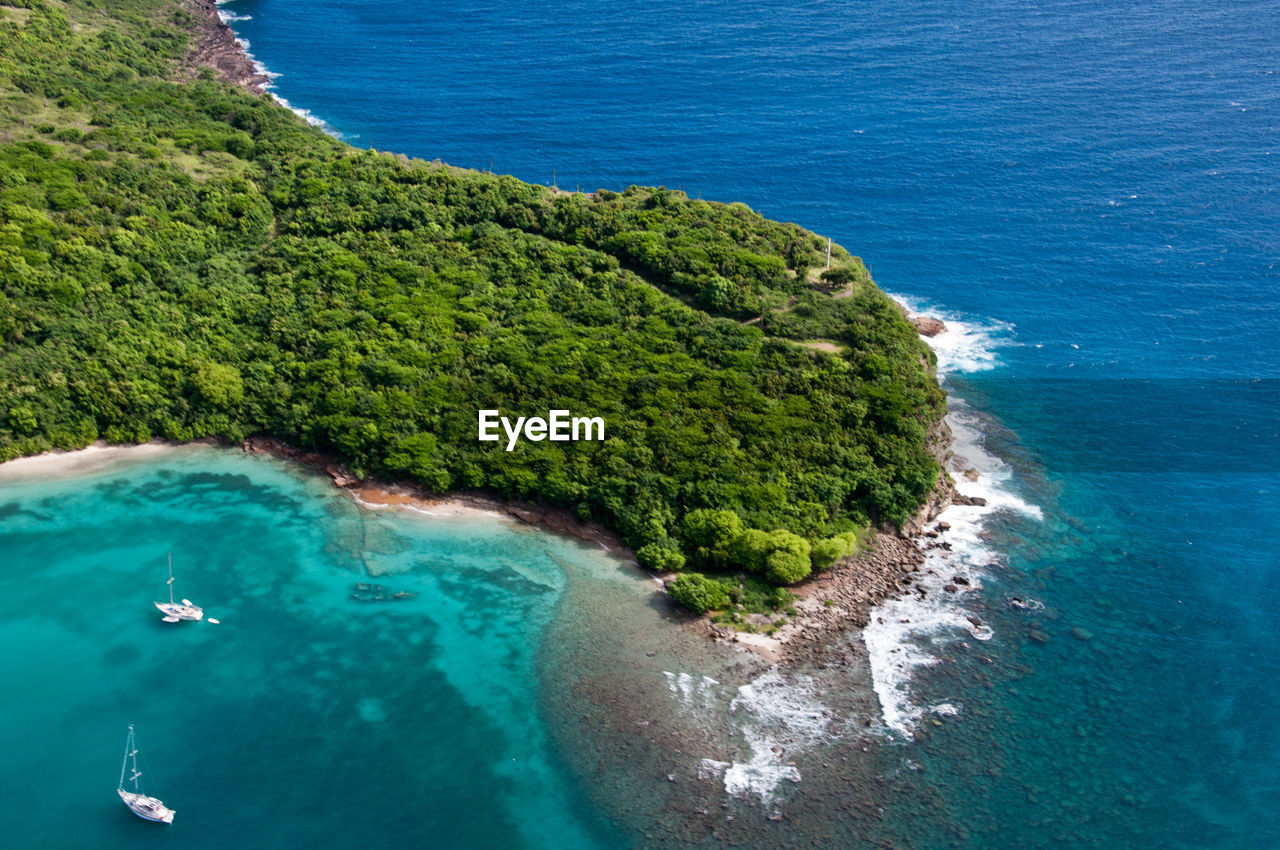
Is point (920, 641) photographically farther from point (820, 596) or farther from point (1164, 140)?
point (1164, 140)

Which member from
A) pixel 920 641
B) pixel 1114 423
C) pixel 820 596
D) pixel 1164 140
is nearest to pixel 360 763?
pixel 820 596

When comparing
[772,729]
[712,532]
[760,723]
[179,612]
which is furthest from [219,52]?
[772,729]

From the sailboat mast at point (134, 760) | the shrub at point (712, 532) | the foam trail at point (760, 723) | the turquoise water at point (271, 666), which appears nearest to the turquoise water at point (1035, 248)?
the foam trail at point (760, 723)

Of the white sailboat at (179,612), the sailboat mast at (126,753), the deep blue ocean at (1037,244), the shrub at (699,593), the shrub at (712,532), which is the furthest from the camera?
the shrub at (712,532)

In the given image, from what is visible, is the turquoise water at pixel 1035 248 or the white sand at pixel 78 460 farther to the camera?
the white sand at pixel 78 460

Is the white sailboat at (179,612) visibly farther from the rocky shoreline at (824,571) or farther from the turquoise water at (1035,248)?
the turquoise water at (1035,248)

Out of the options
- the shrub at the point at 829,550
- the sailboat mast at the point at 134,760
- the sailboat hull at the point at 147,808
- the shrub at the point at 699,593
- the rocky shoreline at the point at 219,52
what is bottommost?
the sailboat hull at the point at 147,808
